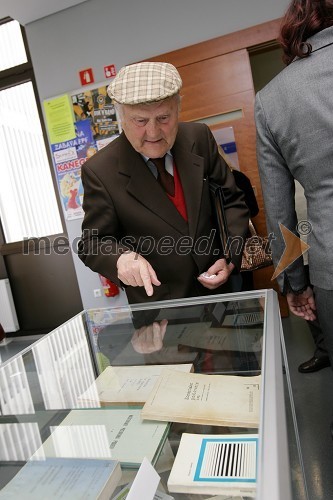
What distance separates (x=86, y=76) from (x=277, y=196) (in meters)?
2.94

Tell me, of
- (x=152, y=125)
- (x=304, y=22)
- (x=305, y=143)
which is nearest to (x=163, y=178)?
(x=152, y=125)

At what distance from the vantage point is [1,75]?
4113 millimetres

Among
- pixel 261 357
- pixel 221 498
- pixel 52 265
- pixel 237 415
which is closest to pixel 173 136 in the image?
pixel 261 357

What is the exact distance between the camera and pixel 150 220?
1.32 meters

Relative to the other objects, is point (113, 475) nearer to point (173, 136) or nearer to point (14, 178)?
point (173, 136)

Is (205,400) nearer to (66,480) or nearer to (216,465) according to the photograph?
(216,465)

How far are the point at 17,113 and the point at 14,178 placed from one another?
2.31 ft

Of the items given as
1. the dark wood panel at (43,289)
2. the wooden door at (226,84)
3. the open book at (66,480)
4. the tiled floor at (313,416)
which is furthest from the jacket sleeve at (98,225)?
the dark wood panel at (43,289)

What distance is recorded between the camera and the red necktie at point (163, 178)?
136cm

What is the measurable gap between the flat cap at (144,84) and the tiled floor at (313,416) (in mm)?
1546

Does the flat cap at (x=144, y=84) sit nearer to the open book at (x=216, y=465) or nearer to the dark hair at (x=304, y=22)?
the dark hair at (x=304, y=22)

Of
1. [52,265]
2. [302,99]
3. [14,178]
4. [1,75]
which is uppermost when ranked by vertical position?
[1,75]

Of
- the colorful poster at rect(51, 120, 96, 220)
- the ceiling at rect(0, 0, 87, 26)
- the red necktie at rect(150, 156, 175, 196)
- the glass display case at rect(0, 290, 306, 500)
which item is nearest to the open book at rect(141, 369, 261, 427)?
the glass display case at rect(0, 290, 306, 500)

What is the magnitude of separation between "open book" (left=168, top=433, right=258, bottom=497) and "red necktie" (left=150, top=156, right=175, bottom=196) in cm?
90
